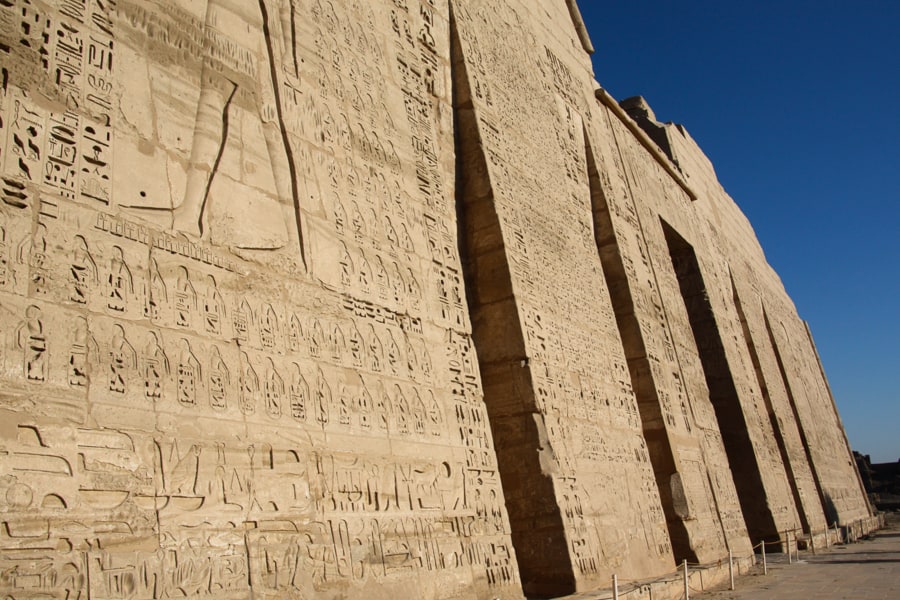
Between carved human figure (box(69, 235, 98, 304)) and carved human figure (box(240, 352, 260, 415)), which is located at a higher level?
carved human figure (box(69, 235, 98, 304))

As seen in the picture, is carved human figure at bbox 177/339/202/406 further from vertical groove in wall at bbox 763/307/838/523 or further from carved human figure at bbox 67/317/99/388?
vertical groove in wall at bbox 763/307/838/523

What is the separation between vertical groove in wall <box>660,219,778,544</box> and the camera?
10781 mm

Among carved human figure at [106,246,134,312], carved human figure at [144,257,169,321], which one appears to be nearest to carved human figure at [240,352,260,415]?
carved human figure at [144,257,169,321]

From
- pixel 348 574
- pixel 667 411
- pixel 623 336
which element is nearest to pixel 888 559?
pixel 667 411

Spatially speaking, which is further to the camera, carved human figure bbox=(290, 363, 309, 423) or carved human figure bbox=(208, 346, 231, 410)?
carved human figure bbox=(290, 363, 309, 423)

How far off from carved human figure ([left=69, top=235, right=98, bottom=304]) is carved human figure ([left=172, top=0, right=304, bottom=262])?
53cm

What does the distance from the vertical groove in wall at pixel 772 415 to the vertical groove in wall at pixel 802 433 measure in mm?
1650

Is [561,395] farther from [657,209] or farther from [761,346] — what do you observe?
[761,346]

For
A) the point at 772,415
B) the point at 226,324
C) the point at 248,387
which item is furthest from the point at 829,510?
the point at 226,324

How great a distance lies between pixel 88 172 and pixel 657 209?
8.97 m

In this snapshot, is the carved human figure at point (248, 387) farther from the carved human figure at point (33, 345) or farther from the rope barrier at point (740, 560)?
the rope barrier at point (740, 560)

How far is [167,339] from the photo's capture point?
3033 mm

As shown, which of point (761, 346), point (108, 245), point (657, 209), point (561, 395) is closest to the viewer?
point (108, 245)

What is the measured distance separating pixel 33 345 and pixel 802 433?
14.3 metres
